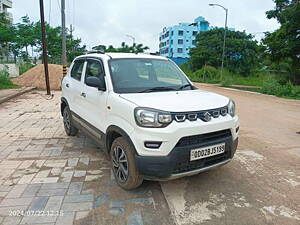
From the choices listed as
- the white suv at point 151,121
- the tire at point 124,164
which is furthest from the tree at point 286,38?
the tire at point 124,164

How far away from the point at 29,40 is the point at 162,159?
28.7 metres

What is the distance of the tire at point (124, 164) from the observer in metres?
3.03

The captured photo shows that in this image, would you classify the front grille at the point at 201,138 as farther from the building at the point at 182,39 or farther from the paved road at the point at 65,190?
the building at the point at 182,39

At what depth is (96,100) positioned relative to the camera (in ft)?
12.5

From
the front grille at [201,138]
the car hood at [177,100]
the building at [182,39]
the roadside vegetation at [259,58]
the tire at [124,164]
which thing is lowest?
the tire at [124,164]

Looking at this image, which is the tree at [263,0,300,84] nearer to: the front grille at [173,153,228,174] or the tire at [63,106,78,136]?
the tire at [63,106,78,136]

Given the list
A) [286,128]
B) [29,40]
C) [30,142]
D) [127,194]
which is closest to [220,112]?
[127,194]

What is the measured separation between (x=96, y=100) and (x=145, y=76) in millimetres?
851

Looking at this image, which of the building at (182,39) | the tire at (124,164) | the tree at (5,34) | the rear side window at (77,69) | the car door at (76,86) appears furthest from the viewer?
the building at (182,39)

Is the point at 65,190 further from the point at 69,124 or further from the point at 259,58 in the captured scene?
the point at 259,58

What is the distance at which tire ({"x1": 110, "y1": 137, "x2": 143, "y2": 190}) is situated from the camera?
303 cm

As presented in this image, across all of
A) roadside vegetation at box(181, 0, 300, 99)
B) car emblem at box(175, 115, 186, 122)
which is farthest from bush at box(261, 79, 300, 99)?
car emblem at box(175, 115, 186, 122)

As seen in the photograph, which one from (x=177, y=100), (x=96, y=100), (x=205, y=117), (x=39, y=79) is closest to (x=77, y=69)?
(x=96, y=100)

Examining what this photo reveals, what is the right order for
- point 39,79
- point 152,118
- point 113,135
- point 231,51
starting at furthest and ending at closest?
point 231,51 → point 39,79 → point 113,135 → point 152,118
